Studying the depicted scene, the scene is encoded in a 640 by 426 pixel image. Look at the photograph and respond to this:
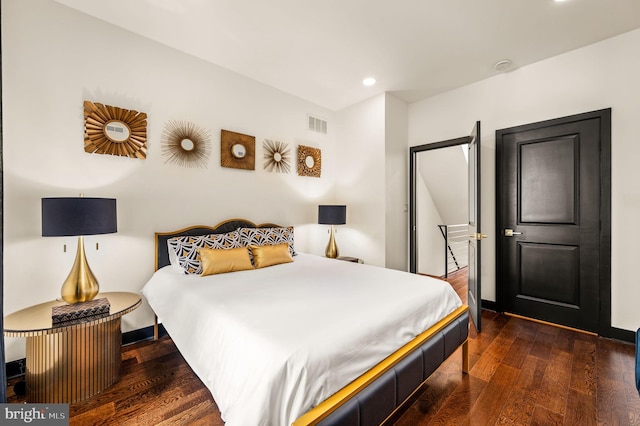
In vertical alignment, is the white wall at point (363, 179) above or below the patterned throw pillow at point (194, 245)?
above

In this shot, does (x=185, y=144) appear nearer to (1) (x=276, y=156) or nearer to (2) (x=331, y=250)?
(1) (x=276, y=156)

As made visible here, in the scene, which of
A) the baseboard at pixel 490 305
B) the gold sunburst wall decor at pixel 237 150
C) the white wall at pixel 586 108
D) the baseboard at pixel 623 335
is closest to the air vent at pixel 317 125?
the gold sunburst wall decor at pixel 237 150

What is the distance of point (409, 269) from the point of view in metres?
4.23

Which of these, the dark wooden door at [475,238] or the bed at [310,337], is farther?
the dark wooden door at [475,238]

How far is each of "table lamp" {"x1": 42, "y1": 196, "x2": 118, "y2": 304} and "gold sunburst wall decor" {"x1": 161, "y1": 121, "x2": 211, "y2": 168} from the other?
0.90 meters

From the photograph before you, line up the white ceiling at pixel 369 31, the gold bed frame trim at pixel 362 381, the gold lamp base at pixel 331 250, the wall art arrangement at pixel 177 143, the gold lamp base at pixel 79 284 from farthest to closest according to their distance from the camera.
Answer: the gold lamp base at pixel 331 250, the wall art arrangement at pixel 177 143, the white ceiling at pixel 369 31, the gold lamp base at pixel 79 284, the gold bed frame trim at pixel 362 381

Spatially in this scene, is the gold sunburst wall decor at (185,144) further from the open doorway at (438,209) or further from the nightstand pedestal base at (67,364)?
the open doorway at (438,209)

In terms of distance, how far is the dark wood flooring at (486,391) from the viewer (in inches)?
66.9

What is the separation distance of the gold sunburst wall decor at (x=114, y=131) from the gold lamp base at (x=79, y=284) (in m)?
0.85

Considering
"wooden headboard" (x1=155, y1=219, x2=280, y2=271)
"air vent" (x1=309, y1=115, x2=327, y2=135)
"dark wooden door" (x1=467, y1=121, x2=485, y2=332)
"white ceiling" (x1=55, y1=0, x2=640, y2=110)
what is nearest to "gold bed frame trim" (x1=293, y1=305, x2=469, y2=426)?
"dark wooden door" (x1=467, y1=121, x2=485, y2=332)

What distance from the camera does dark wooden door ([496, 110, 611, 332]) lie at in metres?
2.77

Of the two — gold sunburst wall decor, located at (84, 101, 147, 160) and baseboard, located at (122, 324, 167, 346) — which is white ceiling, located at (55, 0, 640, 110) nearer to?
gold sunburst wall decor, located at (84, 101, 147, 160)

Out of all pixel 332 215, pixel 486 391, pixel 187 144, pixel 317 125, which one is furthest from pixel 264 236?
pixel 486 391

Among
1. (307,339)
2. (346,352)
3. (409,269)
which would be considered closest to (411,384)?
(346,352)
